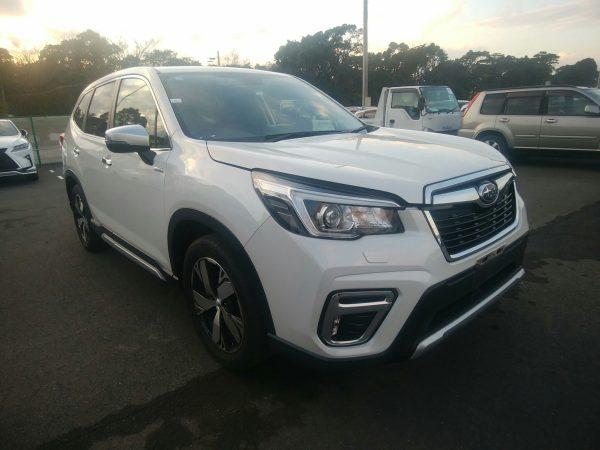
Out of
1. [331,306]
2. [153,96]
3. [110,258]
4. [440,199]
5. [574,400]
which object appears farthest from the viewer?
[110,258]

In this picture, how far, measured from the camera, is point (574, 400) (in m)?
2.23

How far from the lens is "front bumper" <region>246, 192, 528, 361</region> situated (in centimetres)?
182

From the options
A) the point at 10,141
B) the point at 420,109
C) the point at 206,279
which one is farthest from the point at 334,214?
the point at 420,109

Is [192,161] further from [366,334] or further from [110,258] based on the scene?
[110,258]

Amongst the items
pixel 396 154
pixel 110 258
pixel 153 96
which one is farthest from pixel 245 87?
pixel 110 258

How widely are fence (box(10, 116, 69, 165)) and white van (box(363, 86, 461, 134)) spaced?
11.1 metres

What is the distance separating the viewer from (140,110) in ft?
10.3

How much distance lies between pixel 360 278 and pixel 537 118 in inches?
387

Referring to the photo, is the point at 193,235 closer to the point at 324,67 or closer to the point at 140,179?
the point at 140,179

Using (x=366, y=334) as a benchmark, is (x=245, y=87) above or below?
above

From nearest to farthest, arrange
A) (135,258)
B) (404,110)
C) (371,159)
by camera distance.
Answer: (371,159) < (135,258) < (404,110)

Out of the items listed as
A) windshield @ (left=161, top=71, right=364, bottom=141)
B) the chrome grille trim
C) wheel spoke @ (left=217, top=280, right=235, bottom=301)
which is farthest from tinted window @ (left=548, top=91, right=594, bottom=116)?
wheel spoke @ (left=217, top=280, right=235, bottom=301)

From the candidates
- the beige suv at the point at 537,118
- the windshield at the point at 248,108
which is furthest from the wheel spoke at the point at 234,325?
the beige suv at the point at 537,118

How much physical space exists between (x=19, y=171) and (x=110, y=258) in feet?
24.1
